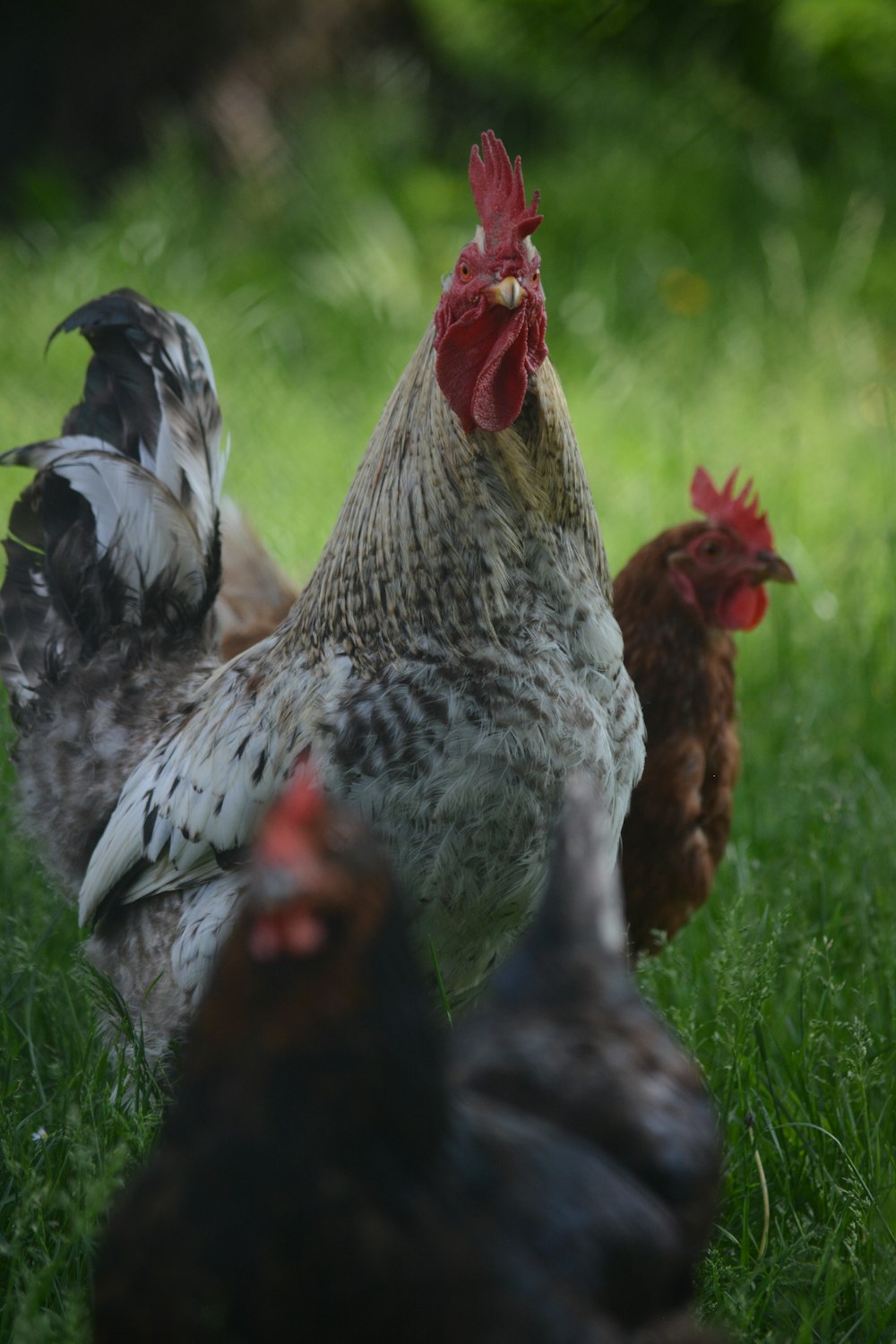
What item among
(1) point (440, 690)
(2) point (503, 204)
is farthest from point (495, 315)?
(1) point (440, 690)

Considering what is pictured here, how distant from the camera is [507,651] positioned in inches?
98.4

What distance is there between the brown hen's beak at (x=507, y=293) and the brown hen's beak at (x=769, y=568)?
3.84 ft

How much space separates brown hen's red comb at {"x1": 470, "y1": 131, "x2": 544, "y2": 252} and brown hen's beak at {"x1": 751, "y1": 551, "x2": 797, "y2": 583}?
114cm

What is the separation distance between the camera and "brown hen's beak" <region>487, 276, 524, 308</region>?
7.91 feet

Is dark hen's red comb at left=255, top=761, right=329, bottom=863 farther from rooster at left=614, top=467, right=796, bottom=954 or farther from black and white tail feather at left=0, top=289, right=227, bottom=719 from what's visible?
black and white tail feather at left=0, top=289, right=227, bottom=719

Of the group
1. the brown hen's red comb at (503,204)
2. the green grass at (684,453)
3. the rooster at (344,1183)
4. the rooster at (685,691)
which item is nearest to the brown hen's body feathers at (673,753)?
the rooster at (685,691)

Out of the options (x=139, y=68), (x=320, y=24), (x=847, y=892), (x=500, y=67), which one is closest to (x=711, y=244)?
(x=500, y=67)

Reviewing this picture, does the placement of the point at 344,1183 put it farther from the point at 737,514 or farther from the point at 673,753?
the point at 737,514

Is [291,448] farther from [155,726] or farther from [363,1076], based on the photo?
[363,1076]

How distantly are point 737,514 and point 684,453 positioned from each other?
10.1ft

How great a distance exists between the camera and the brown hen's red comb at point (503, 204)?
2.50 metres

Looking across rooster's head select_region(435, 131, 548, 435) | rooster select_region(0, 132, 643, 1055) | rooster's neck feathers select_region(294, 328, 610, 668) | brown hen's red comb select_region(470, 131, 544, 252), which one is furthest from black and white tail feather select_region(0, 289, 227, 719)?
brown hen's red comb select_region(470, 131, 544, 252)

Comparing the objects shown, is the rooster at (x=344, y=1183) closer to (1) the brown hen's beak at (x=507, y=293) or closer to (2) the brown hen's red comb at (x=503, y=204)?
(1) the brown hen's beak at (x=507, y=293)

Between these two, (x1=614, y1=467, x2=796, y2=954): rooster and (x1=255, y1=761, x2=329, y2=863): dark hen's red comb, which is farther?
(x1=614, y1=467, x2=796, y2=954): rooster
